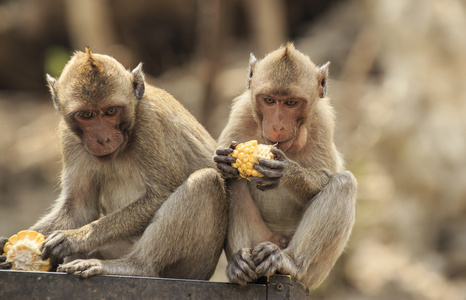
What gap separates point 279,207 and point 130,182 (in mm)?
1329

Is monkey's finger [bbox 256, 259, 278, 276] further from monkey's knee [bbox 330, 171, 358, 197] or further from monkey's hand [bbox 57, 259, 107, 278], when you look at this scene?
monkey's hand [bbox 57, 259, 107, 278]

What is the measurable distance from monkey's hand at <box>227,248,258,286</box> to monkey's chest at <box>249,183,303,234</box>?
3.19ft

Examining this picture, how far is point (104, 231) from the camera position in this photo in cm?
570

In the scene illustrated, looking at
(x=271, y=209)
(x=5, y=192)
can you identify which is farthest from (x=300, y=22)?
(x=271, y=209)

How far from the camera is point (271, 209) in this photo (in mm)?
6336

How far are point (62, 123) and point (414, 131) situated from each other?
386 inches

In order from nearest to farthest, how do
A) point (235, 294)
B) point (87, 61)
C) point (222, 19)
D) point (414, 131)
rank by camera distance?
point (235, 294), point (87, 61), point (222, 19), point (414, 131)

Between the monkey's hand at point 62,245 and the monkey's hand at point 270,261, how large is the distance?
1.36 metres

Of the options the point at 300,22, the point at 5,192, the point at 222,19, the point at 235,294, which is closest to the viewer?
the point at 235,294

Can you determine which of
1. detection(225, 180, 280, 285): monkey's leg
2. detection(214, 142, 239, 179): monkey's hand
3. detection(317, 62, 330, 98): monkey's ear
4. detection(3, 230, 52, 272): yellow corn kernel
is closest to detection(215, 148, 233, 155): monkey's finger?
detection(214, 142, 239, 179): monkey's hand

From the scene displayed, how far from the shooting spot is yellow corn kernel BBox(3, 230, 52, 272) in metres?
5.34

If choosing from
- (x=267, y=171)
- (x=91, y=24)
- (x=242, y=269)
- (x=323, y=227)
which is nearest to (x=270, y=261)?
(x=242, y=269)

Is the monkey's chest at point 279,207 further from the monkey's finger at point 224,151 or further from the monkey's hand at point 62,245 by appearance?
the monkey's hand at point 62,245

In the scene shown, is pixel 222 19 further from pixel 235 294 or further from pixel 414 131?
pixel 235 294
